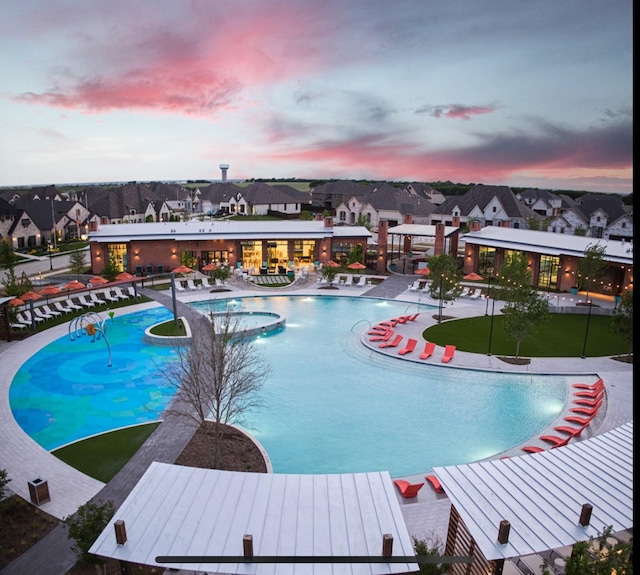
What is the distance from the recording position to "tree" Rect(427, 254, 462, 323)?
28312mm

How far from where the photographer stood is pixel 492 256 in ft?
137

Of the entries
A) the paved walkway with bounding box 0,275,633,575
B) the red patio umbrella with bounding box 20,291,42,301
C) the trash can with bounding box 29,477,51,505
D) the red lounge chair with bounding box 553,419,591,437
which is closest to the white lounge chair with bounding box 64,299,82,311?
the red patio umbrella with bounding box 20,291,42,301

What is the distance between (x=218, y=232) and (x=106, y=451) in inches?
1133

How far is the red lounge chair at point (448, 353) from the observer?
2211 cm

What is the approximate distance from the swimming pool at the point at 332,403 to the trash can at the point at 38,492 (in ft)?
11.8

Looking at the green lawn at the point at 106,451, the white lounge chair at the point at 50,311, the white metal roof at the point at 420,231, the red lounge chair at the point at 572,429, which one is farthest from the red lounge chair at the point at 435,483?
the white metal roof at the point at 420,231

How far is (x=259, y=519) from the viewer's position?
8766mm

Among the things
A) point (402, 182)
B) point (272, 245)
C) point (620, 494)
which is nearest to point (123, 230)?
point (272, 245)

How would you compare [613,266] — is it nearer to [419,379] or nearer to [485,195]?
[419,379]

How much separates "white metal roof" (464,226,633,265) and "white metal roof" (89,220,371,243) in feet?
33.4

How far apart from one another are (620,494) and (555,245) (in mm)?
29859

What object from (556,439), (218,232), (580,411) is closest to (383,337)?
(580,411)

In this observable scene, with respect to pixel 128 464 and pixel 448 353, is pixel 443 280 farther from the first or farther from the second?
pixel 128 464

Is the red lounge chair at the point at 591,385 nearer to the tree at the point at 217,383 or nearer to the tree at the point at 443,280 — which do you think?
the tree at the point at 443,280
